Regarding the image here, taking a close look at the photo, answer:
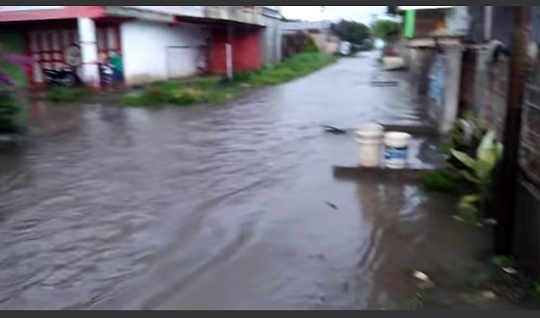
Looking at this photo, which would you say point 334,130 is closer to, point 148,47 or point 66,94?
point 66,94

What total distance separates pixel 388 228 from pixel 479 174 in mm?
1212

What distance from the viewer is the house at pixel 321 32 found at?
5315cm

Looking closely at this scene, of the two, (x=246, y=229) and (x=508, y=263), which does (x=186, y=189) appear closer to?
(x=246, y=229)

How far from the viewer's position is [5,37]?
21.8 meters

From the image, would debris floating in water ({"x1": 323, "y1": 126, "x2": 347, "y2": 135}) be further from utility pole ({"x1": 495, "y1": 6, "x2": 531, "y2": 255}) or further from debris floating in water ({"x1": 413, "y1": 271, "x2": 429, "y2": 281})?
debris floating in water ({"x1": 413, "y1": 271, "x2": 429, "y2": 281})

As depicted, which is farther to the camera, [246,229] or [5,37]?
[5,37]

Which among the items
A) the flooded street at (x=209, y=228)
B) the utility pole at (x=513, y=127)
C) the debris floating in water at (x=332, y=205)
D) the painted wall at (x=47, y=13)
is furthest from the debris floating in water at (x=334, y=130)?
the painted wall at (x=47, y=13)

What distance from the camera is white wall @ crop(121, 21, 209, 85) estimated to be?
69.9 feet

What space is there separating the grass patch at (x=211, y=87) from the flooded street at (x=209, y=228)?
5750mm

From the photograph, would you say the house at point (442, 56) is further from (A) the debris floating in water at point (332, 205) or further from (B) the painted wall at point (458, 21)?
(A) the debris floating in water at point (332, 205)

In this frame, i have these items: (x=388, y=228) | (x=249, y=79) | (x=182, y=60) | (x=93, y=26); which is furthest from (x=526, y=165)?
(x=182, y=60)

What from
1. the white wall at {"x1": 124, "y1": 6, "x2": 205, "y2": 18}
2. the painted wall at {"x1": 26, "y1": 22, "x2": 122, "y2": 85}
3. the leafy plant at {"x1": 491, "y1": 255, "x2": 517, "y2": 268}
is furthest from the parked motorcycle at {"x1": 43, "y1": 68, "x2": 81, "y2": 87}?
the leafy plant at {"x1": 491, "y1": 255, "x2": 517, "y2": 268}

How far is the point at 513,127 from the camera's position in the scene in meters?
4.57

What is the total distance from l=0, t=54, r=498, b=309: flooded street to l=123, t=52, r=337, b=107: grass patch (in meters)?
5.75
